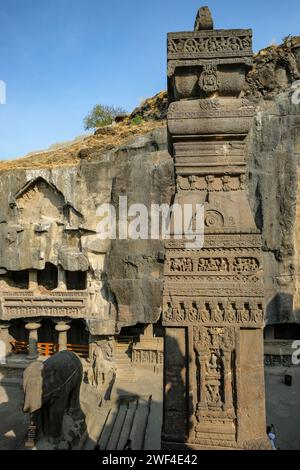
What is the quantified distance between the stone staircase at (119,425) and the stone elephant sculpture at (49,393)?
0.77m

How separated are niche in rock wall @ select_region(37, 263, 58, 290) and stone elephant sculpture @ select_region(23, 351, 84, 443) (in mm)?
12620

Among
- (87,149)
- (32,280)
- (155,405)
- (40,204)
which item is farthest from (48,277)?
(155,405)

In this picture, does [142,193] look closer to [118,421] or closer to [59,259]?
[59,259]

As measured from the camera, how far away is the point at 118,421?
8.30 metres

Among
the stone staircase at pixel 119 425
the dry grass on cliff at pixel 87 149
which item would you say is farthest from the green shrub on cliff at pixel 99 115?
the stone staircase at pixel 119 425

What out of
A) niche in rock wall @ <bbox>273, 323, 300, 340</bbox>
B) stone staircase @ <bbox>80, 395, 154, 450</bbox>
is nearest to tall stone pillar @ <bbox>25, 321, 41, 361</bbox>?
stone staircase @ <bbox>80, 395, 154, 450</bbox>

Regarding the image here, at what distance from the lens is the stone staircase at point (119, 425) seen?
703cm

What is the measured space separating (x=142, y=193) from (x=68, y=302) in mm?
6681

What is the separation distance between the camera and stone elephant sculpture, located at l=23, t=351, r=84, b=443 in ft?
19.6

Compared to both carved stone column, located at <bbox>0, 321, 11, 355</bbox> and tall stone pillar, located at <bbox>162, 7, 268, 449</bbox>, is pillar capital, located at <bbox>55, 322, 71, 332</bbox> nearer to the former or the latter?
carved stone column, located at <bbox>0, 321, 11, 355</bbox>

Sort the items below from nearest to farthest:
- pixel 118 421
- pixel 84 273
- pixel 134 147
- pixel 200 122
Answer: pixel 200 122 → pixel 118 421 → pixel 134 147 → pixel 84 273

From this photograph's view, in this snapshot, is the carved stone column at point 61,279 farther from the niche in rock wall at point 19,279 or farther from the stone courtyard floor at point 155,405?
the stone courtyard floor at point 155,405

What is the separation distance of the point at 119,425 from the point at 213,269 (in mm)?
5941

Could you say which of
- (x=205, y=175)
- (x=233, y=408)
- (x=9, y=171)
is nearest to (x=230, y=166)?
(x=205, y=175)
